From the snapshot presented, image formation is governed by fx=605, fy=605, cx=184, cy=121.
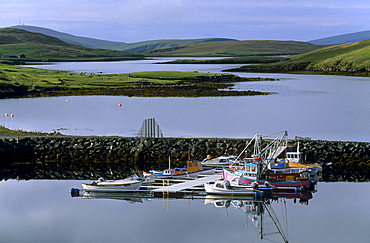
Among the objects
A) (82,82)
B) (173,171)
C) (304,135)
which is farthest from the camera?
(82,82)

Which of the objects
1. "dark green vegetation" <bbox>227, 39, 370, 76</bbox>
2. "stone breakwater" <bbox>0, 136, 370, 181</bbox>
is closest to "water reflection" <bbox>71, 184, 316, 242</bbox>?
"stone breakwater" <bbox>0, 136, 370, 181</bbox>

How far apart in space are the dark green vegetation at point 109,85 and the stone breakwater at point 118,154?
44641 millimetres

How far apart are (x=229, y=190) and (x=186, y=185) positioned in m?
3.39

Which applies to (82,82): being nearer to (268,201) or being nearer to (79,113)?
(79,113)

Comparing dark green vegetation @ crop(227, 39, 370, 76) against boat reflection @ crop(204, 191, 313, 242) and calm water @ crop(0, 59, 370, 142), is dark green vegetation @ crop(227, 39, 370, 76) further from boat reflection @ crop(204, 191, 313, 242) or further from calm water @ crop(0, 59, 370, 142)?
boat reflection @ crop(204, 191, 313, 242)

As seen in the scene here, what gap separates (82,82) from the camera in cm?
10069

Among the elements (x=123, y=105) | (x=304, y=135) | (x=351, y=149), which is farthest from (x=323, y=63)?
(x=351, y=149)

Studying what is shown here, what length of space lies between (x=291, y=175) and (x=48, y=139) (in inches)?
734

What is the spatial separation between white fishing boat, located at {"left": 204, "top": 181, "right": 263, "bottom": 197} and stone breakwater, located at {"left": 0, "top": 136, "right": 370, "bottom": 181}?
20.0ft

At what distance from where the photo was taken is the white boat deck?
116 ft

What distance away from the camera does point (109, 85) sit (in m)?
101

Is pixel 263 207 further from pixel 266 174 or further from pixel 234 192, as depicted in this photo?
pixel 266 174

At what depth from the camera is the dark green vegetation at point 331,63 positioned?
15262 centimetres

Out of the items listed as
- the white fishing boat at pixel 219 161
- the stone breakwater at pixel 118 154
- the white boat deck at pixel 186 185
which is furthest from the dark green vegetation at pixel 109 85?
the white boat deck at pixel 186 185
